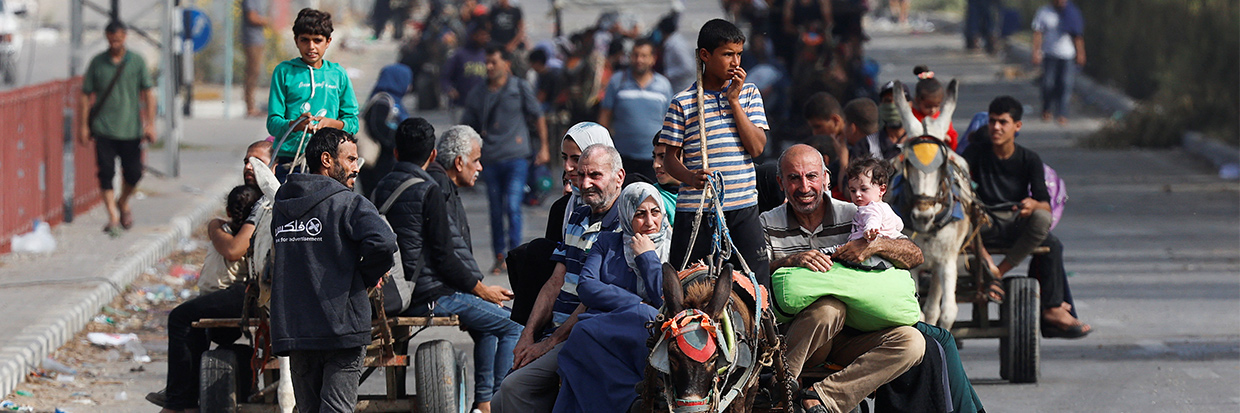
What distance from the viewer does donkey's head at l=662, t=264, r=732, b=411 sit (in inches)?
205

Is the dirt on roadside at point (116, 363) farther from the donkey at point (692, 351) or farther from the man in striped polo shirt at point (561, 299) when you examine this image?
the donkey at point (692, 351)

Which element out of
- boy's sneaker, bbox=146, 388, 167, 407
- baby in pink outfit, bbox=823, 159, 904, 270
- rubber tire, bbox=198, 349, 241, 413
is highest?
baby in pink outfit, bbox=823, 159, 904, 270

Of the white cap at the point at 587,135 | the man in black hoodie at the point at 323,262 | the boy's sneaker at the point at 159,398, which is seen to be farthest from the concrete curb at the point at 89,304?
Answer: the white cap at the point at 587,135

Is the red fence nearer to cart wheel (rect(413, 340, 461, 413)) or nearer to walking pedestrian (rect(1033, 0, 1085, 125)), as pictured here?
cart wheel (rect(413, 340, 461, 413))

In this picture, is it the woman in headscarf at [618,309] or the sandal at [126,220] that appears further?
the sandal at [126,220]

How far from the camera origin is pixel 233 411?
22.9 feet

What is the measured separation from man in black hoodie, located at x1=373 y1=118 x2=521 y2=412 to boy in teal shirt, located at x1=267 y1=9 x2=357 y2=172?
0.51m

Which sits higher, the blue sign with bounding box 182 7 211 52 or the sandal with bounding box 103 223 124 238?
the blue sign with bounding box 182 7 211 52

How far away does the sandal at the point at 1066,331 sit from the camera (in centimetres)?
911

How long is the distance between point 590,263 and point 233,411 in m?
1.97

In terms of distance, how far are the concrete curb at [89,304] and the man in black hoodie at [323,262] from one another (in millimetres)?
2928

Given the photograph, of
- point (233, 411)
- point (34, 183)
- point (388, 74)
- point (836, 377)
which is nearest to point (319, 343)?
point (233, 411)

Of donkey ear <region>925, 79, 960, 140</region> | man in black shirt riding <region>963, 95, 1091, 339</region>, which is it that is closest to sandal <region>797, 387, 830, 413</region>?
donkey ear <region>925, 79, 960, 140</region>

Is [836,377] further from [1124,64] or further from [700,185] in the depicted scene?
[1124,64]
